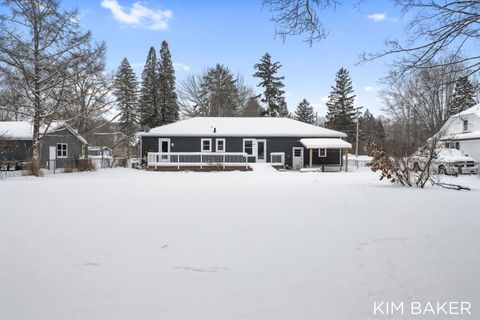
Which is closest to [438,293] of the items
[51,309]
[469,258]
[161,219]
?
[469,258]

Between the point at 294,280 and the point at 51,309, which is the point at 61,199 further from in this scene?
the point at 294,280

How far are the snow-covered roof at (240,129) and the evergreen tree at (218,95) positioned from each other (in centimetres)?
1231

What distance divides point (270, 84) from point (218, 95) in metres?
8.82

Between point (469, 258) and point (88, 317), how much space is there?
4222mm

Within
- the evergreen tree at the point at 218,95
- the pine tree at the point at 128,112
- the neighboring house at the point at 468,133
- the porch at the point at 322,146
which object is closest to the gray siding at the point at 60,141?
the pine tree at the point at 128,112

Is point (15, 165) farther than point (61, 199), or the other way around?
point (15, 165)

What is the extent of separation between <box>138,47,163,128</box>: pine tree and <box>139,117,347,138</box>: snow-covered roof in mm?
12900

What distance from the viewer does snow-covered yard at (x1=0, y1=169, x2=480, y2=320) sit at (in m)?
2.71

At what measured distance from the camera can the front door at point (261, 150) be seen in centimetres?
2616

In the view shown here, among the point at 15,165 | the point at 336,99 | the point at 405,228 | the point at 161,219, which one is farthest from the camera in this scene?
the point at 336,99

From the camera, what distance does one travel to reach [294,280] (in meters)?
3.18

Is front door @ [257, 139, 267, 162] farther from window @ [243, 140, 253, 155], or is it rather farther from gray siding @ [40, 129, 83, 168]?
gray siding @ [40, 129, 83, 168]

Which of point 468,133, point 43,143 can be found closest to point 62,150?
point 43,143

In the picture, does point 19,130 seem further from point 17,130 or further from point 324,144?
point 324,144
